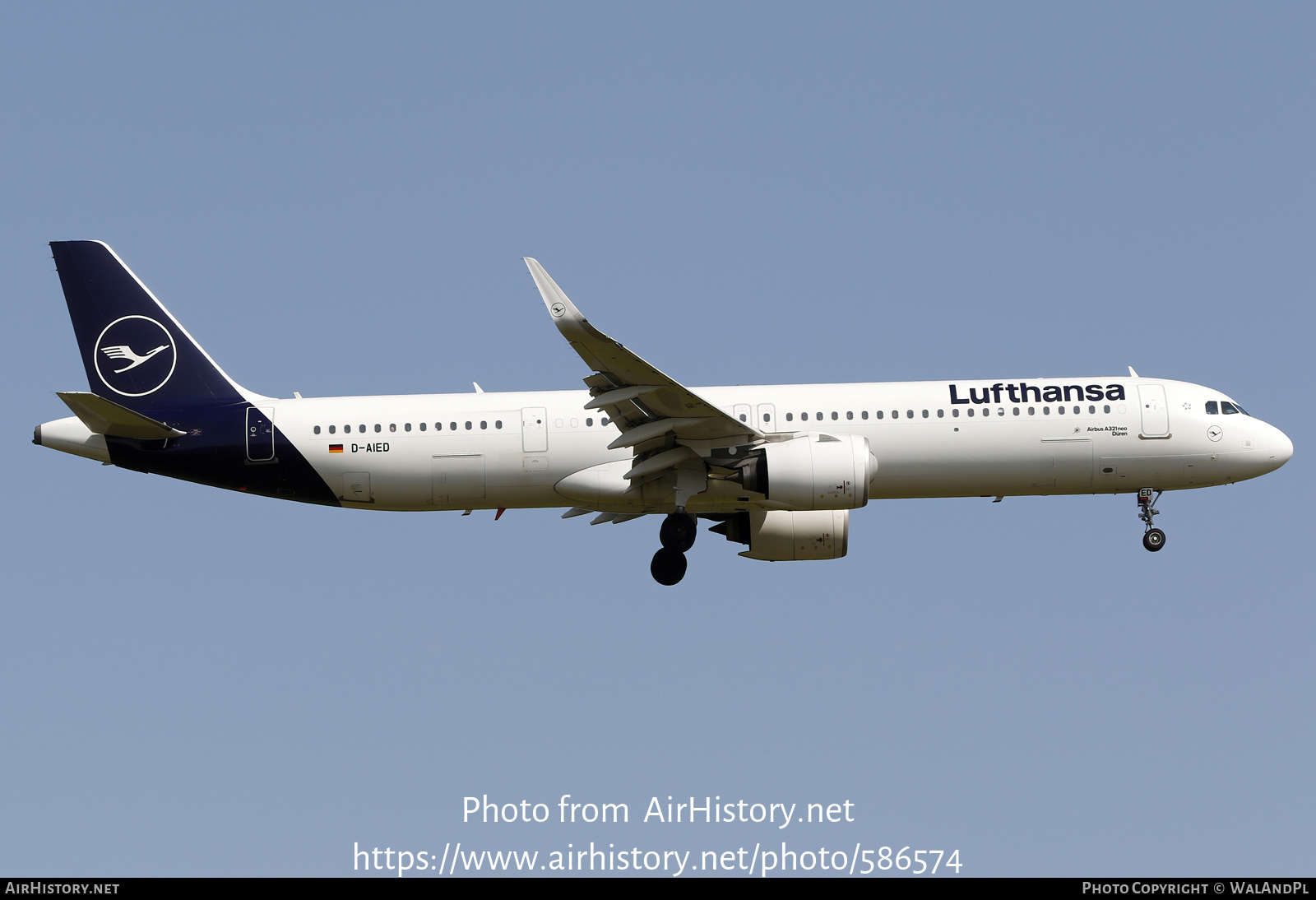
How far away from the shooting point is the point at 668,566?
115 feet

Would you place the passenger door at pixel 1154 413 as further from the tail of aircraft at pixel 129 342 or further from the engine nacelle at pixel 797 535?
the tail of aircraft at pixel 129 342

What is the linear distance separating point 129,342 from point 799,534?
56.7 feet

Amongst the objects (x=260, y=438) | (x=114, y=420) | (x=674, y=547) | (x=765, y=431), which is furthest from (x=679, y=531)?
(x=114, y=420)

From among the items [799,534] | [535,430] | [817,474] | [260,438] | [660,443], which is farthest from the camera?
[799,534]

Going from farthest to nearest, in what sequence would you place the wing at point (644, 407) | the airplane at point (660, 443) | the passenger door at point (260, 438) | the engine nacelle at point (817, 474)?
the passenger door at point (260, 438) < the airplane at point (660, 443) < the engine nacelle at point (817, 474) < the wing at point (644, 407)

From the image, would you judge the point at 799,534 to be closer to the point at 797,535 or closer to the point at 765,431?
the point at 797,535

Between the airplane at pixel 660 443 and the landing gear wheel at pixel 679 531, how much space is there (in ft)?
0.16

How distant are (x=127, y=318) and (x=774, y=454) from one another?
16619 mm

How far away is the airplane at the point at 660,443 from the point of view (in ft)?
111

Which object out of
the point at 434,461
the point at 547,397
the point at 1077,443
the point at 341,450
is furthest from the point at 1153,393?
the point at 341,450

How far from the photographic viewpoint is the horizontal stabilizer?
106ft

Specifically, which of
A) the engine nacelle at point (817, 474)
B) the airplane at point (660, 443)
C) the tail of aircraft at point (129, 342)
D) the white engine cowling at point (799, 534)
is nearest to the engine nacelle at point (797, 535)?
the white engine cowling at point (799, 534)

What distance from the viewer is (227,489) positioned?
34.7 metres

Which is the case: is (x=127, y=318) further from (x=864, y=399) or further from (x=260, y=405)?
(x=864, y=399)
